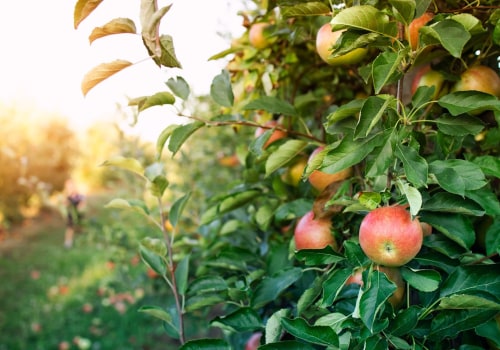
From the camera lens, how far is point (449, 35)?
620 mm

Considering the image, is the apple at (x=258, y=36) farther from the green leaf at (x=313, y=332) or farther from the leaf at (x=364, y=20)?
the green leaf at (x=313, y=332)

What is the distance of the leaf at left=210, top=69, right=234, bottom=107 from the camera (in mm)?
904

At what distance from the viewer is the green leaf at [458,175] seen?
2.07ft

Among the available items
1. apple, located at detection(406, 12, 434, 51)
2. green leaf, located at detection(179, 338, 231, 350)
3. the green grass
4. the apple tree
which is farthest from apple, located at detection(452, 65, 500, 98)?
the green grass

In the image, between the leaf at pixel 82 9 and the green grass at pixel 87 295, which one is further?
the green grass at pixel 87 295

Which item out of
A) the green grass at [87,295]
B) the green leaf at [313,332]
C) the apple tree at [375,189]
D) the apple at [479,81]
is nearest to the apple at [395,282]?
the apple tree at [375,189]

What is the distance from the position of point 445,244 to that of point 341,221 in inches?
6.3

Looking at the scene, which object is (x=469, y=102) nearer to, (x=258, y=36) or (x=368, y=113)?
(x=368, y=113)

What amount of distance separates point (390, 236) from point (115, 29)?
0.46 m

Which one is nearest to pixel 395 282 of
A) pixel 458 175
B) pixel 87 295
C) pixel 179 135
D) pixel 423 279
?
pixel 423 279

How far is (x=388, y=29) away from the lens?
0.63m

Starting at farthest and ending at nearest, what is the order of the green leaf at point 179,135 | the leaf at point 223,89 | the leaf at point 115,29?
the leaf at point 223,89
the green leaf at point 179,135
the leaf at point 115,29

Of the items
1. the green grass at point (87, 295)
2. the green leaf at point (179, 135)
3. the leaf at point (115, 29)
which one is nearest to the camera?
the leaf at point (115, 29)

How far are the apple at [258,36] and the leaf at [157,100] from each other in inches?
13.2
